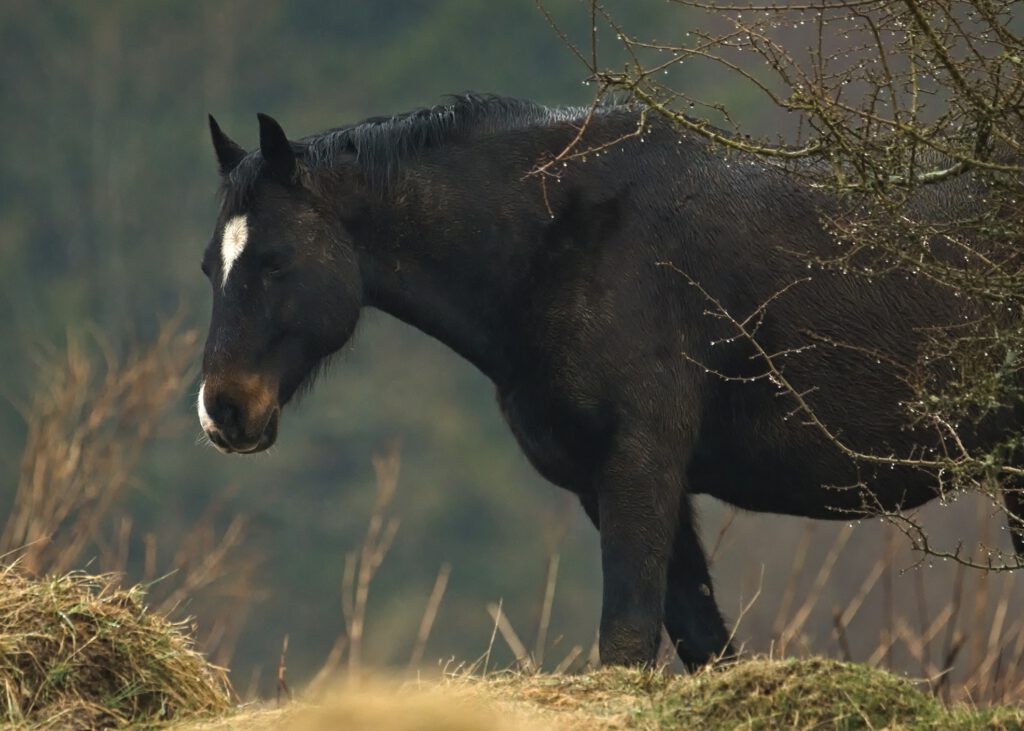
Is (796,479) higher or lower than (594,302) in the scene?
lower

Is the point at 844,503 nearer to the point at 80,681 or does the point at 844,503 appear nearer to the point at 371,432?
the point at 80,681

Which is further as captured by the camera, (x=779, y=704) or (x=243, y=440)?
(x=243, y=440)

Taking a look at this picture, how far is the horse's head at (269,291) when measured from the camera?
5.04m

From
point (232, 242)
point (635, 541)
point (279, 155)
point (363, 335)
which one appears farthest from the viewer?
point (363, 335)

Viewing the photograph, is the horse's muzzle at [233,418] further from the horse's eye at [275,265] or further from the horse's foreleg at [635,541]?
the horse's foreleg at [635,541]

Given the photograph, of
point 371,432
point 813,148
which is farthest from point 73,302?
point 813,148

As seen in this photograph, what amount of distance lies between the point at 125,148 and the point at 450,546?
21.9 feet

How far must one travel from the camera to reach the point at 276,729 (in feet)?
11.9

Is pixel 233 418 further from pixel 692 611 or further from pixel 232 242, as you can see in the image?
pixel 692 611

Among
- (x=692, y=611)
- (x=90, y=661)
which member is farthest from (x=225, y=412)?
(x=692, y=611)

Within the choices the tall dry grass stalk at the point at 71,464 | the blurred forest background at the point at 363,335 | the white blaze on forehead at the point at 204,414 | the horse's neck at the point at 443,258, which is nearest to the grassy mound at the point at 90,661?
the white blaze on forehead at the point at 204,414

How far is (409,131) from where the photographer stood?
5402 millimetres

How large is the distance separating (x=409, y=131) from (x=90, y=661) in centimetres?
203

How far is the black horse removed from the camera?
502 centimetres
